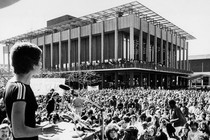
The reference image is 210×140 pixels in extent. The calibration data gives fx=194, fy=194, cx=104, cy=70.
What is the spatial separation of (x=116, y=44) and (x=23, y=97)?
34.1 metres

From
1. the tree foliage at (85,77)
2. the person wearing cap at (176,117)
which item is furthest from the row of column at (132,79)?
the person wearing cap at (176,117)

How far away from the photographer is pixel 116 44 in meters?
35.2

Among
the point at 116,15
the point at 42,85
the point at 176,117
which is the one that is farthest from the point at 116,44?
the point at 176,117

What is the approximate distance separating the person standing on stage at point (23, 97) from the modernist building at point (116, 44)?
2933 centimetres

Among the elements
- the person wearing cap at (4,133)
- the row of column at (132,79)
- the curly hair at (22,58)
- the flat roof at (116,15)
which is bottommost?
A: the row of column at (132,79)

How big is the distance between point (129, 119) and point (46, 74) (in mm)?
36301

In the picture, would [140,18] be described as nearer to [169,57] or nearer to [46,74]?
[169,57]

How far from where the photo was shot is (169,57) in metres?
50.0

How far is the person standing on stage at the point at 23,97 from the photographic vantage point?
1400mm

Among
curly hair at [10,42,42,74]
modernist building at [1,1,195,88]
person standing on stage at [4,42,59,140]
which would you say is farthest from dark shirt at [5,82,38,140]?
modernist building at [1,1,195,88]

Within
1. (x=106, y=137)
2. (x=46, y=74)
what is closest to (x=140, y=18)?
(x=46, y=74)

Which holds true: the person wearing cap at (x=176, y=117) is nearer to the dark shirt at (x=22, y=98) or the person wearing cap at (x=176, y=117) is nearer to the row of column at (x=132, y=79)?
the dark shirt at (x=22, y=98)

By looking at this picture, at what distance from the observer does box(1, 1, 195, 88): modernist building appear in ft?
111

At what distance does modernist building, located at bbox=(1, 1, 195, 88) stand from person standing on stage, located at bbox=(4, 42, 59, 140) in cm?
2933
